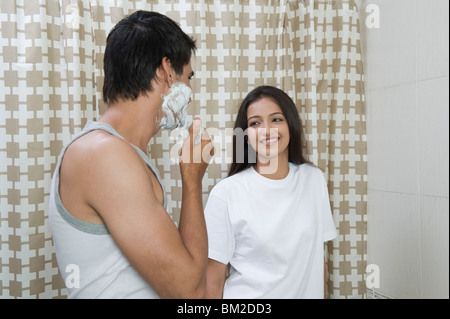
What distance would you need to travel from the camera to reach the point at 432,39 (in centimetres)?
109

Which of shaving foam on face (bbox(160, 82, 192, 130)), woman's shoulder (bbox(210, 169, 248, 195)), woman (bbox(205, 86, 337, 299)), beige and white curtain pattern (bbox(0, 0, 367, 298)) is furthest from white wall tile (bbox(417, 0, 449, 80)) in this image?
shaving foam on face (bbox(160, 82, 192, 130))

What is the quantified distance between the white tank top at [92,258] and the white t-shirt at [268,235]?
46cm

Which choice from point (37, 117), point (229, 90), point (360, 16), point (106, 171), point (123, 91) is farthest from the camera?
point (360, 16)

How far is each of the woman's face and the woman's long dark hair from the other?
0.06 feet

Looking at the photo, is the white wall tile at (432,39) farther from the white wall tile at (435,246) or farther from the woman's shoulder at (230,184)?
the woman's shoulder at (230,184)

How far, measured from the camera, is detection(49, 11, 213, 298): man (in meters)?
0.60

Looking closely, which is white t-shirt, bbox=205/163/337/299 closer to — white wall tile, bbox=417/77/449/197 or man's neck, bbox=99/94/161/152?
white wall tile, bbox=417/77/449/197

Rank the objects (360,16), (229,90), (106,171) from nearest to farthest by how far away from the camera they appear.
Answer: (106,171), (229,90), (360,16)

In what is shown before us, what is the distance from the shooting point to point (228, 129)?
1349 millimetres

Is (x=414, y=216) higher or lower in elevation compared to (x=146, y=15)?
lower

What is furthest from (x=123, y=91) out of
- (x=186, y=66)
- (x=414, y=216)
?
(x=414, y=216)

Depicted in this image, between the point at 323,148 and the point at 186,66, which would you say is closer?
the point at 186,66

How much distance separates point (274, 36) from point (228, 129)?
0.39 m
